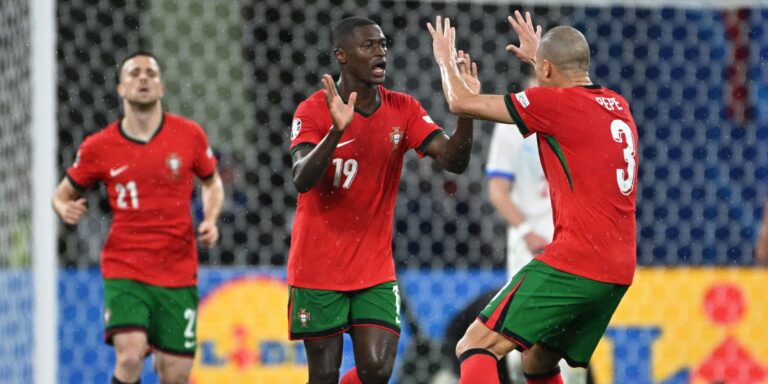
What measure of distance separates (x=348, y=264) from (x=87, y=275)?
2.64m

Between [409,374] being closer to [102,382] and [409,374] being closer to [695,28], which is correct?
[102,382]

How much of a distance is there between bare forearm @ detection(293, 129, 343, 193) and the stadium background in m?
2.52

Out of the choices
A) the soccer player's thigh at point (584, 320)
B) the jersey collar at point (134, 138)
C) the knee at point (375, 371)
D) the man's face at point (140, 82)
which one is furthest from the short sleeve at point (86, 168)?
the soccer player's thigh at point (584, 320)

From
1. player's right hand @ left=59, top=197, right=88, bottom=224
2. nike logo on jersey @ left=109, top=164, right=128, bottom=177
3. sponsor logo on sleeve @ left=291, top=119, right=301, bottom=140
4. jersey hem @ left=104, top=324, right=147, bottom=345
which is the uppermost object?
sponsor logo on sleeve @ left=291, top=119, right=301, bottom=140

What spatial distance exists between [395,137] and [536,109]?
706 millimetres

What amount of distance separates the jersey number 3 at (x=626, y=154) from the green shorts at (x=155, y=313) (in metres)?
→ 2.61

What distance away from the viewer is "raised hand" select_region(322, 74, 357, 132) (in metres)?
4.62

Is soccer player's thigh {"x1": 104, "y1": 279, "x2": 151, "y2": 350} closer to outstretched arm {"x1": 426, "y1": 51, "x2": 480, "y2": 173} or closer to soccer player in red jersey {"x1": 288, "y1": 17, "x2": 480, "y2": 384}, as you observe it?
soccer player in red jersey {"x1": 288, "y1": 17, "x2": 480, "y2": 384}

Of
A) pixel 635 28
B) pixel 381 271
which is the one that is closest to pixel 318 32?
pixel 635 28

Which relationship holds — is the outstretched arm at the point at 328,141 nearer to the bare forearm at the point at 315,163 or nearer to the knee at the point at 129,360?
the bare forearm at the point at 315,163

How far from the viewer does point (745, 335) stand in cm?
769

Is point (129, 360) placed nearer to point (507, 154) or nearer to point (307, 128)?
point (307, 128)

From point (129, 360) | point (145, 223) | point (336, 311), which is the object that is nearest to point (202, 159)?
point (145, 223)

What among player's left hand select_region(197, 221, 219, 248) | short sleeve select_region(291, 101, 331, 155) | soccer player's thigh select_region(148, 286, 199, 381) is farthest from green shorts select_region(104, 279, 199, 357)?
short sleeve select_region(291, 101, 331, 155)
